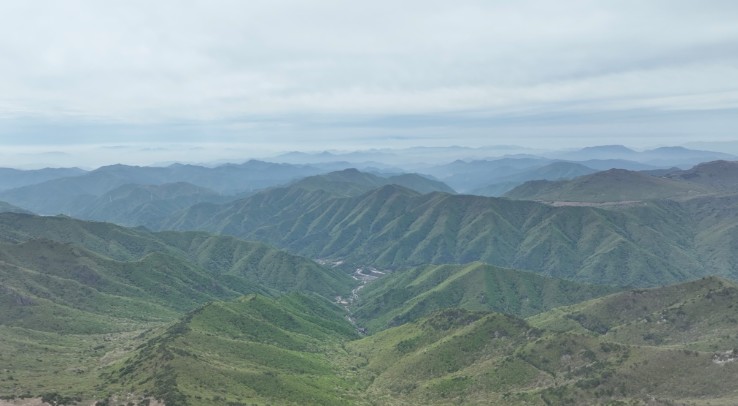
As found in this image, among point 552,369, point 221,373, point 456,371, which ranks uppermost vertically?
point 221,373

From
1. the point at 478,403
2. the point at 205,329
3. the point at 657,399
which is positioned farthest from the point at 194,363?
the point at 657,399

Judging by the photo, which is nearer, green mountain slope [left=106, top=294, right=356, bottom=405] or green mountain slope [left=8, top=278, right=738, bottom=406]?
green mountain slope [left=106, top=294, right=356, bottom=405]

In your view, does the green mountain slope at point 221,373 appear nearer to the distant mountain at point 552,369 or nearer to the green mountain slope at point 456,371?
the green mountain slope at point 456,371

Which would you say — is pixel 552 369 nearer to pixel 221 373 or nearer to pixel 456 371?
pixel 456 371

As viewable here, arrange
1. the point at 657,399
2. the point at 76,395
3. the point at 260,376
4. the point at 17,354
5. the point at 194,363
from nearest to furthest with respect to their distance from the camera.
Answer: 1. the point at 76,395
2. the point at 657,399
3. the point at 194,363
4. the point at 260,376
5. the point at 17,354

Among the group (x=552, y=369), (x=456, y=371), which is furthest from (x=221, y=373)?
(x=552, y=369)

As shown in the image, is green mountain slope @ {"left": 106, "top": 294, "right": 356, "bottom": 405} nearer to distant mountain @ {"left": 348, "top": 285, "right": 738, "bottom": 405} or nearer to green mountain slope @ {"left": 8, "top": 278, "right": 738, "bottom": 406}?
green mountain slope @ {"left": 8, "top": 278, "right": 738, "bottom": 406}

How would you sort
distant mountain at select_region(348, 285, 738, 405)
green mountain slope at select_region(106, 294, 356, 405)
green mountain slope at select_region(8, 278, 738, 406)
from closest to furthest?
green mountain slope at select_region(106, 294, 356, 405) < green mountain slope at select_region(8, 278, 738, 406) < distant mountain at select_region(348, 285, 738, 405)

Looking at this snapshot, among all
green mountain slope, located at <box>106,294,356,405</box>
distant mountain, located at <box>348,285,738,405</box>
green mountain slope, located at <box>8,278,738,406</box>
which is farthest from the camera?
distant mountain, located at <box>348,285,738,405</box>

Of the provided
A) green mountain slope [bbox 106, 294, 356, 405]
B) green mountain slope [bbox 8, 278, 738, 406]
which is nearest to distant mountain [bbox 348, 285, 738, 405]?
green mountain slope [bbox 8, 278, 738, 406]

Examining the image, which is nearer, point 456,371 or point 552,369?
point 552,369

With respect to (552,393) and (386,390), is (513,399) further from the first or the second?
(386,390)
